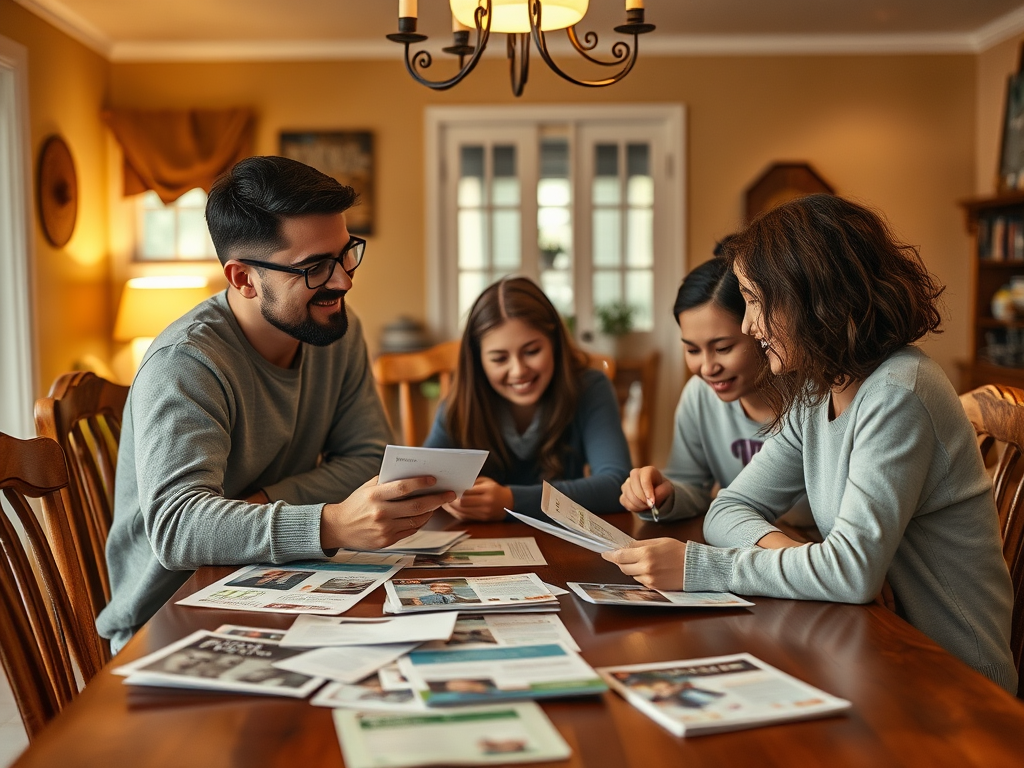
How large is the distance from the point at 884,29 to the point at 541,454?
3.92m

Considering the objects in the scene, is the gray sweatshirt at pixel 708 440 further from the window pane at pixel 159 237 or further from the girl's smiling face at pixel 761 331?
the window pane at pixel 159 237

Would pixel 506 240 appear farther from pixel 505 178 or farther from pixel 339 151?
pixel 339 151

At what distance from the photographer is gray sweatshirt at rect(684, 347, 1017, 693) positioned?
1.21 meters

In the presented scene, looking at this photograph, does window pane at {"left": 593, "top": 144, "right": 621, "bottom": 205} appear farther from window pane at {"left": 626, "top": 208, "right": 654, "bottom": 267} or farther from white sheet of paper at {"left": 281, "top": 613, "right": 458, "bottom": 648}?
white sheet of paper at {"left": 281, "top": 613, "right": 458, "bottom": 648}

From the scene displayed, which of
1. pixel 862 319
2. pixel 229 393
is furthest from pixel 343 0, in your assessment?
A: pixel 862 319

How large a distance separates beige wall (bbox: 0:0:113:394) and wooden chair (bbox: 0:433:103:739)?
3377mm

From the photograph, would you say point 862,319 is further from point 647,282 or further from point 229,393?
point 647,282

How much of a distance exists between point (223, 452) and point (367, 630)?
1.95ft

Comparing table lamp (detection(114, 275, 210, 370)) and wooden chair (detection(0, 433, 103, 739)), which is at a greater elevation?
table lamp (detection(114, 275, 210, 370))

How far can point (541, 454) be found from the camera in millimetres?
2207

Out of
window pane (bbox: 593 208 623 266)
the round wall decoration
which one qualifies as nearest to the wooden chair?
the round wall decoration

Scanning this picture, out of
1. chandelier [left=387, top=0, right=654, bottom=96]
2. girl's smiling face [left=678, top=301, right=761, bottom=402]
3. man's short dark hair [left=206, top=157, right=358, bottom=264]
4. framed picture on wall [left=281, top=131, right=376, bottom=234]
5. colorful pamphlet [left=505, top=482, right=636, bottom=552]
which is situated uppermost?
framed picture on wall [left=281, top=131, right=376, bottom=234]

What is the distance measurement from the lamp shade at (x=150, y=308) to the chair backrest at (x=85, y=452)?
3085 millimetres

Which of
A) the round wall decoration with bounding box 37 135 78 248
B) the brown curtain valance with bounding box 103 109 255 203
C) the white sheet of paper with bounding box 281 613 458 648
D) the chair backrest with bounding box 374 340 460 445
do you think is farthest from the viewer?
the brown curtain valance with bounding box 103 109 255 203
